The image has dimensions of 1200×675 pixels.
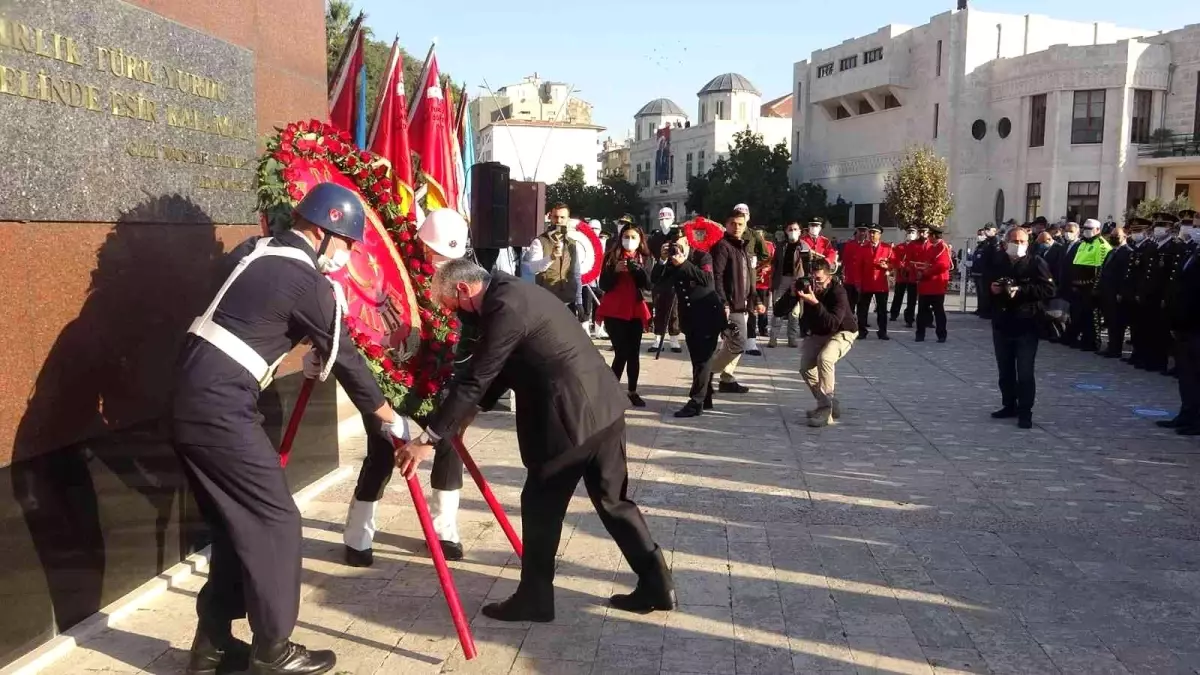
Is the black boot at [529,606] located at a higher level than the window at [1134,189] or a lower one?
lower

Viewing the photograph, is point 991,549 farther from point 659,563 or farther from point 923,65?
point 923,65

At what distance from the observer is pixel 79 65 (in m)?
4.12

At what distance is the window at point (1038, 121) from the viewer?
4191cm

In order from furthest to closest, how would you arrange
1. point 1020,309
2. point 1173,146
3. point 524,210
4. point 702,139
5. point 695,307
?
point 702,139
point 1173,146
point 695,307
point 1020,309
point 524,210

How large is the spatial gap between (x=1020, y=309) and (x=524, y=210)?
4.68 meters

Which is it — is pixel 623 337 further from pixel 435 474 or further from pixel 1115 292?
pixel 1115 292

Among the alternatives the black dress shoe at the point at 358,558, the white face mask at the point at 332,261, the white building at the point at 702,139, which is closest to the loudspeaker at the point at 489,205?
the black dress shoe at the point at 358,558

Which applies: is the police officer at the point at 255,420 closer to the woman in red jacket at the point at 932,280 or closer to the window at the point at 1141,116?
the woman in red jacket at the point at 932,280

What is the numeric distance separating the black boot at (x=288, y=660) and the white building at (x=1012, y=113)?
4314cm

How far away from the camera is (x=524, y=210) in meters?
7.69

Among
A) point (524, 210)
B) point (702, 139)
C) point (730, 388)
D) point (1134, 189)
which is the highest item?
point (702, 139)

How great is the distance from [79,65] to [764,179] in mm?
54124

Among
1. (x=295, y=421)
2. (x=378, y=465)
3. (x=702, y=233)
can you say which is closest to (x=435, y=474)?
(x=378, y=465)

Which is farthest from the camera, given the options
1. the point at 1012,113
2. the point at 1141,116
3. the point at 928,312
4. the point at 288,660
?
the point at 1012,113
